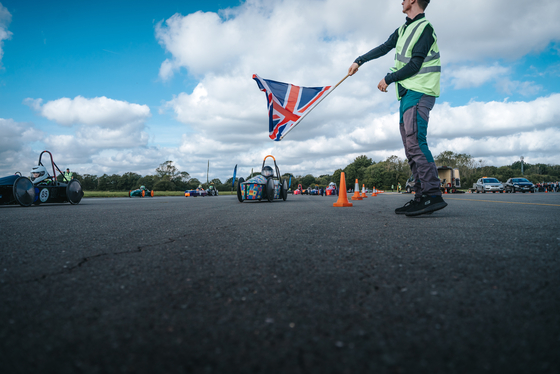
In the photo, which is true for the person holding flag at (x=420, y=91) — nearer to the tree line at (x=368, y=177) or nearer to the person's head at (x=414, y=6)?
the person's head at (x=414, y=6)

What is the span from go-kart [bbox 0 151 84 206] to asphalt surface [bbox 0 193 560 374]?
8680 millimetres

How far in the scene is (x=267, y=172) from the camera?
11094 millimetres

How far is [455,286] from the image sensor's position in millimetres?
1340

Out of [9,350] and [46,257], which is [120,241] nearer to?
[46,257]

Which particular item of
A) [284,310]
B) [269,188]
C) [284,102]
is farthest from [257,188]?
[284,310]

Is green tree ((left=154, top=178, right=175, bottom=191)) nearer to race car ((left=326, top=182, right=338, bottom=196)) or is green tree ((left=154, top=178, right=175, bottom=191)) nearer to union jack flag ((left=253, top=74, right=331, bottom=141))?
race car ((left=326, top=182, right=338, bottom=196))

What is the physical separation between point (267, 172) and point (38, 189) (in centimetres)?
714

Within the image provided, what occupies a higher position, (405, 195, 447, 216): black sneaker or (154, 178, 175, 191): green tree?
(154, 178, 175, 191): green tree

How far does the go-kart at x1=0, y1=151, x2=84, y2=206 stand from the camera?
28.8 ft

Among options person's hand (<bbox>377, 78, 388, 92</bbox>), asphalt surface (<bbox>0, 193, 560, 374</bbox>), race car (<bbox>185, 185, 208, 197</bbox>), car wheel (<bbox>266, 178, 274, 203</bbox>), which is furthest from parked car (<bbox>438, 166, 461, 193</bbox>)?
asphalt surface (<bbox>0, 193, 560, 374</bbox>)

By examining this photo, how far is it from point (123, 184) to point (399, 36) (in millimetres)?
90062

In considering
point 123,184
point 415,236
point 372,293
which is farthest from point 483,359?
point 123,184

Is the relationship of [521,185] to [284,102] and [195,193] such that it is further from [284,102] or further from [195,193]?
[195,193]

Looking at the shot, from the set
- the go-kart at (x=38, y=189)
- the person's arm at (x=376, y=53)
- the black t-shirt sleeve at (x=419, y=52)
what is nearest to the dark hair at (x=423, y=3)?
the black t-shirt sleeve at (x=419, y=52)
